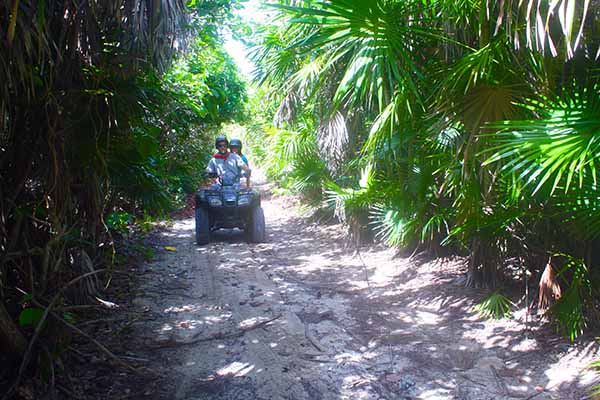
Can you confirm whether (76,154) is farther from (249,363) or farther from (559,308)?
(559,308)

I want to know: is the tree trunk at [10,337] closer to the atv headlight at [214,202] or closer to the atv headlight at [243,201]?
the atv headlight at [214,202]

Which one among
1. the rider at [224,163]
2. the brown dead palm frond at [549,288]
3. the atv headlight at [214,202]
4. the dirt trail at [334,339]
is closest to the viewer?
the dirt trail at [334,339]

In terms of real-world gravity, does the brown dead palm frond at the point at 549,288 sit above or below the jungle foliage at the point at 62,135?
below

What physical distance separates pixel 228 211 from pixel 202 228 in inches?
19.1

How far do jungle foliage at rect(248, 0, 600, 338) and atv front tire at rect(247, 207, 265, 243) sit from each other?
3107 mm

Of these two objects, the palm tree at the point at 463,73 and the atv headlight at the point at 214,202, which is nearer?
the palm tree at the point at 463,73

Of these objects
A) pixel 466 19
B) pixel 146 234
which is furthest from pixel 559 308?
pixel 146 234

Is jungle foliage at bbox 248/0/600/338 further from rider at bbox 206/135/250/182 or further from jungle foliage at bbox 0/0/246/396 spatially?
rider at bbox 206/135/250/182

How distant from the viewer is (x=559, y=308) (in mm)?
3156

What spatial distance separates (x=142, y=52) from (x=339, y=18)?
1.41 meters

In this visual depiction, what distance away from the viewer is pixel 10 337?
2443mm

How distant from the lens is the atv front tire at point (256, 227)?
716 centimetres

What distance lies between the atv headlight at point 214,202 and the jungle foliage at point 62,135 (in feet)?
9.76

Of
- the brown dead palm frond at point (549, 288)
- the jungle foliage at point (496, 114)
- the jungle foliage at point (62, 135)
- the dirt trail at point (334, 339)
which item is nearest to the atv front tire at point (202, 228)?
the dirt trail at point (334, 339)
